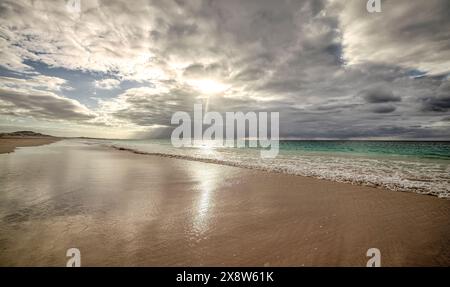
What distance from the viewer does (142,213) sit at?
6.45m

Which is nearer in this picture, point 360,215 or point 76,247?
point 76,247

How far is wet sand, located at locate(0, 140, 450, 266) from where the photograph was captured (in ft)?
13.7

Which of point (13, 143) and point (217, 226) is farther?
point (13, 143)

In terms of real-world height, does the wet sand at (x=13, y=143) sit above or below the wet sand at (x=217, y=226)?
above

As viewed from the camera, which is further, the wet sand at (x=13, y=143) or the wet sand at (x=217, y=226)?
the wet sand at (x=13, y=143)

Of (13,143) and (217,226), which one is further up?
(13,143)

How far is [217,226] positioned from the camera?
558 centimetres

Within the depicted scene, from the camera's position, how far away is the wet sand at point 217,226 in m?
4.18

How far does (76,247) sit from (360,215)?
7620 mm

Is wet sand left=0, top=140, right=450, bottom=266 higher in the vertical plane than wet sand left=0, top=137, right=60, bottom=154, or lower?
lower
